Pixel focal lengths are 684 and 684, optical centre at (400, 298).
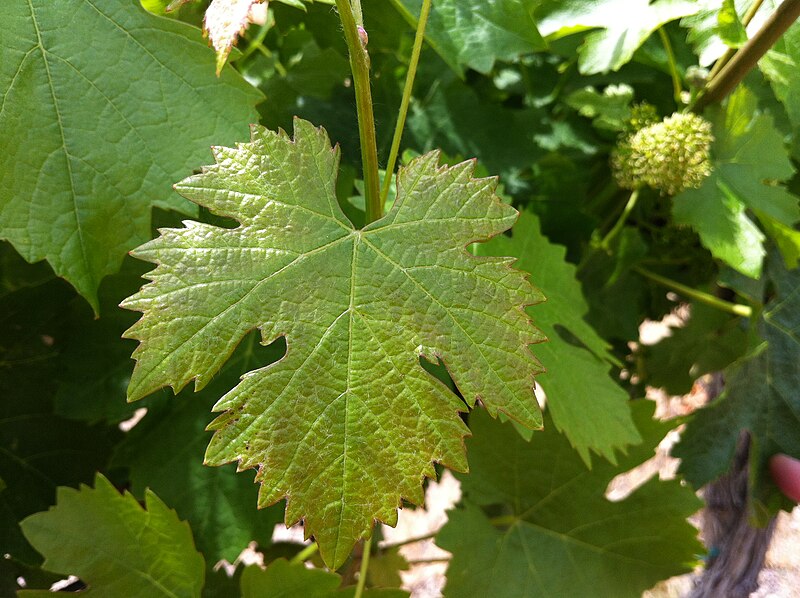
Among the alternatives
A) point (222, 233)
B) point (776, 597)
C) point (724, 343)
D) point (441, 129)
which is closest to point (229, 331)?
point (222, 233)

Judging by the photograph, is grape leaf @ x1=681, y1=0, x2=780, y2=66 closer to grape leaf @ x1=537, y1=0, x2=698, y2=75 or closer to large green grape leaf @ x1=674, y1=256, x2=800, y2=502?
grape leaf @ x1=537, y1=0, x2=698, y2=75

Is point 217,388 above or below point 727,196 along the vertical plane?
below

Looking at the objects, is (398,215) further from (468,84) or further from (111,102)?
(468,84)

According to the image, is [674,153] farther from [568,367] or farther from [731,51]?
[568,367]

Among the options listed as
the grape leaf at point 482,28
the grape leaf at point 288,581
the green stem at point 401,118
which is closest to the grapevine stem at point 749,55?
the grape leaf at point 482,28

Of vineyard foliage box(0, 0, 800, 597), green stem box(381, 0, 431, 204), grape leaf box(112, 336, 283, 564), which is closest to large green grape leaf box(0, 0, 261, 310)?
vineyard foliage box(0, 0, 800, 597)

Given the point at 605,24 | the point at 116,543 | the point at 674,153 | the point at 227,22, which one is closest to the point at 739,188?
the point at 674,153
